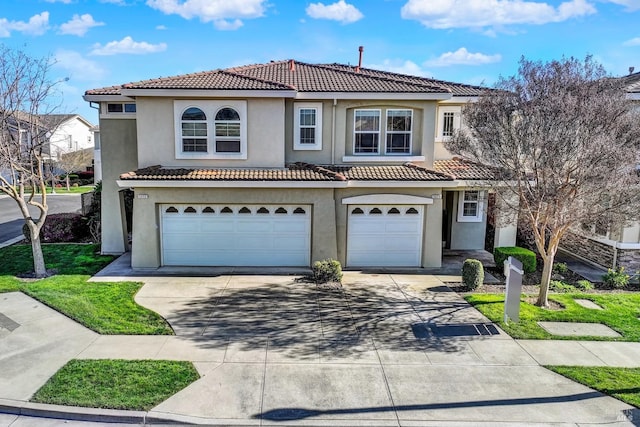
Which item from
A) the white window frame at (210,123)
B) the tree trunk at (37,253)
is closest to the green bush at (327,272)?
the white window frame at (210,123)

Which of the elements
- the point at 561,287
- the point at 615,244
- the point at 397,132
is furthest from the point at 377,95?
the point at 615,244

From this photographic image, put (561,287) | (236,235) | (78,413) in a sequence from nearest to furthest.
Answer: (78,413)
(561,287)
(236,235)

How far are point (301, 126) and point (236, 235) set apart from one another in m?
4.43

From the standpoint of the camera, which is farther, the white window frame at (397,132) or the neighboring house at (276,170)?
the white window frame at (397,132)

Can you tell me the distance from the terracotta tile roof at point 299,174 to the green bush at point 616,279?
19.2 ft

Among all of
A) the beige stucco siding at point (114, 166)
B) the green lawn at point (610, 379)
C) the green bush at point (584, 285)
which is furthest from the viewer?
the beige stucco siding at point (114, 166)

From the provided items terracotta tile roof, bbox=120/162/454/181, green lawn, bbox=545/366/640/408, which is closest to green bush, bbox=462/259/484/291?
terracotta tile roof, bbox=120/162/454/181

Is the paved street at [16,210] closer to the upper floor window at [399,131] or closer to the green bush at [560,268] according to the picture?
the upper floor window at [399,131]

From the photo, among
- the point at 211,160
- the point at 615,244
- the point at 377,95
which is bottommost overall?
the point at 615,244

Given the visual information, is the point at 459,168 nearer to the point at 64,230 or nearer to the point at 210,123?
the point at 210,123

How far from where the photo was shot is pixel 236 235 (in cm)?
1538

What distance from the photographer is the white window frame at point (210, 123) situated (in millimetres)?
15359

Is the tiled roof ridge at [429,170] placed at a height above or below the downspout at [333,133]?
below

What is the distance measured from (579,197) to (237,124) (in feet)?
34.0
